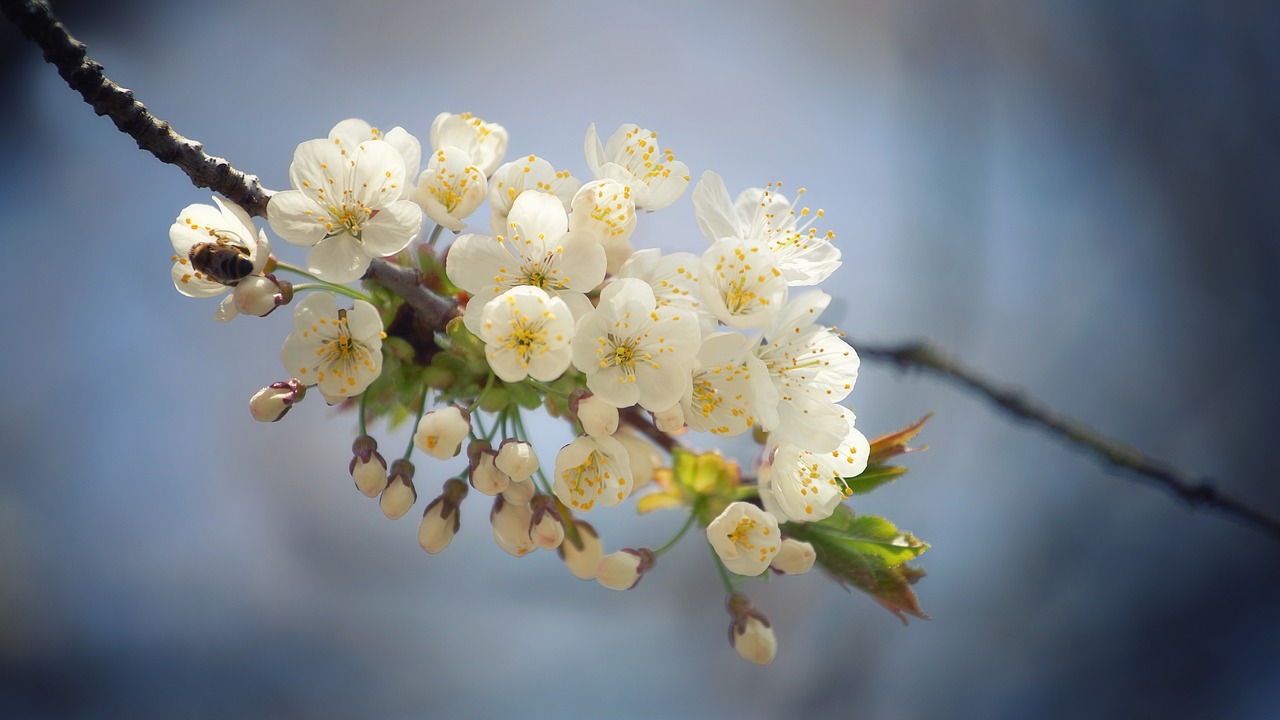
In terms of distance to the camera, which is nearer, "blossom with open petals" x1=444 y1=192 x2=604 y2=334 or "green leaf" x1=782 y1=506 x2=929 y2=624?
"blossom with open petals" x1=444 y1=192 x2=604 y2=334

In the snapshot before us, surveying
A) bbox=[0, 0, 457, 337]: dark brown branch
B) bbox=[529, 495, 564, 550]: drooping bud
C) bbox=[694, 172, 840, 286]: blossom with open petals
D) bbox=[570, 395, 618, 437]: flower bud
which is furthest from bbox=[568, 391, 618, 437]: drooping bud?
bbox=[0, 0, 457, 337]: dark brown branch

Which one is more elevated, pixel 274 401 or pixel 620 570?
pixel 274 401

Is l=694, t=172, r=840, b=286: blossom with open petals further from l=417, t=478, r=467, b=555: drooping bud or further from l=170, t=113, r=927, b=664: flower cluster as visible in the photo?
l=417, t=478, r=467, b=555: drooping bud

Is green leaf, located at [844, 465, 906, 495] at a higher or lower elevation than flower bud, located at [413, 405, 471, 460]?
lower

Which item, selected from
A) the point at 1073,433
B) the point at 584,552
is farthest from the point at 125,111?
the point at 1073,433

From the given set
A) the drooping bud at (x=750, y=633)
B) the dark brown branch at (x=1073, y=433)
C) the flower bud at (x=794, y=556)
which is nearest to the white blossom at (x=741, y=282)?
the flower bud at (x=794, y=556)

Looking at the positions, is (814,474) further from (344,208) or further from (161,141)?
(161,141)

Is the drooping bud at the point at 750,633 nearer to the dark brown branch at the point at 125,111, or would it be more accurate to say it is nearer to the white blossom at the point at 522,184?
the white blossom at the point at 522,184
